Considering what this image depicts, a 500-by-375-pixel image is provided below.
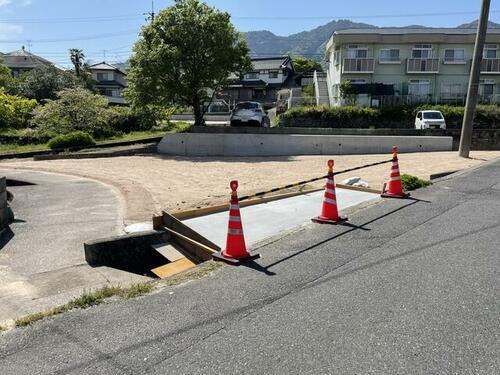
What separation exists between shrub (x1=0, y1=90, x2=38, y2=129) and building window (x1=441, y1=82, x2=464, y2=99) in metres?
28.2

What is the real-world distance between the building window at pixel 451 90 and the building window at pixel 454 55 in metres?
1.60

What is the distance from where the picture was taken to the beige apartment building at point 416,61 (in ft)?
→ 97.5

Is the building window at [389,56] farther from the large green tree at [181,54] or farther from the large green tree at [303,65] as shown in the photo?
the large green tree at [303,65]

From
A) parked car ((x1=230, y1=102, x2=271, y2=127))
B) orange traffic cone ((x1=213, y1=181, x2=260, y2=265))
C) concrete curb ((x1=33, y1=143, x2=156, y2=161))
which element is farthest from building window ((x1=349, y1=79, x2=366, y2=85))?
orange traffic cone ((x1=213, y1=181, x2=260, y2=265))

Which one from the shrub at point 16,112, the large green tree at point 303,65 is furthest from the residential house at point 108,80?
the shrub at point 16,112

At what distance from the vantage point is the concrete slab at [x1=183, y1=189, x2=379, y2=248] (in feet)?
21.0

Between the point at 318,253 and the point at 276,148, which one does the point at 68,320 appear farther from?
the point at 276,148

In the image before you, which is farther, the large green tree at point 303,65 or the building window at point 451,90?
the large green tree at point 303,65

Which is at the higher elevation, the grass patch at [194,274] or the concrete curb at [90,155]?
the grass patch at [194,274]

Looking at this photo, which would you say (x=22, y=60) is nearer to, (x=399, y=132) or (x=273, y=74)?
(x=273, y=74)

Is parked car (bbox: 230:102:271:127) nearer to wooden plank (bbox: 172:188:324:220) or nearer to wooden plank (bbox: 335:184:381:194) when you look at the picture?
wooden plank (bbox: 335:184:381:194)

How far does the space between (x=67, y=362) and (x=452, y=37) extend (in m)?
32.7

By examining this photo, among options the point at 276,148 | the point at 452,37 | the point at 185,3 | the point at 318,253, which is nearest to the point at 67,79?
the point at 185,3

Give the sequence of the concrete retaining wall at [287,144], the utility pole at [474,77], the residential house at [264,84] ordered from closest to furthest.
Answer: the utility pole at [474,77], the concrete retaining wall at [287,144], the residential house at [264,84]
